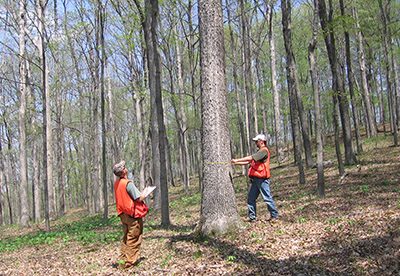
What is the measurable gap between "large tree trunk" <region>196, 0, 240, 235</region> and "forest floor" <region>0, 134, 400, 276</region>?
15.0 inches

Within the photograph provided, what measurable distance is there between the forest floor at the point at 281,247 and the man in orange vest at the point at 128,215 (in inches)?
9.4

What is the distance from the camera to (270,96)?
29.4 meters

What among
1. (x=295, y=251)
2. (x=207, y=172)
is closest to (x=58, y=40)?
(x=207, y=172)

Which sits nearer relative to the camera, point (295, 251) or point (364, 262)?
point (364, 262)

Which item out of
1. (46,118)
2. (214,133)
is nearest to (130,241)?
(214,133)

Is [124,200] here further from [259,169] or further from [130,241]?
[259,169]

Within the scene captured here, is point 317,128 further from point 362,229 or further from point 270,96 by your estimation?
point 270,96

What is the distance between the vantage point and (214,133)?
6.21 meters

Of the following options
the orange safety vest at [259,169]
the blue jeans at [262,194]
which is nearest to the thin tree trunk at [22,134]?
the blue jeans at [262,194]

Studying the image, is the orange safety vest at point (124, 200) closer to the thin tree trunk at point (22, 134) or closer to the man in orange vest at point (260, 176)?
the man in orange vest at point (260, 176)

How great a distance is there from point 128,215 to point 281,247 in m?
2.78

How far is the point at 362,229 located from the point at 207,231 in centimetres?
282

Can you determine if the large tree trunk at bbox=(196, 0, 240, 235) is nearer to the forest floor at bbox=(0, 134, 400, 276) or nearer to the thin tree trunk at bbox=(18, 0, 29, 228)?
the forest floor at bbox=(0, 134, 400, 276)

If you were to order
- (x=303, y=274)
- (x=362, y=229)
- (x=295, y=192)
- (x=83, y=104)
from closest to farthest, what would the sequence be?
(x=303, y=274)
(x=362, y=229)
(x=295, y=192)
(x=83, y=104)
